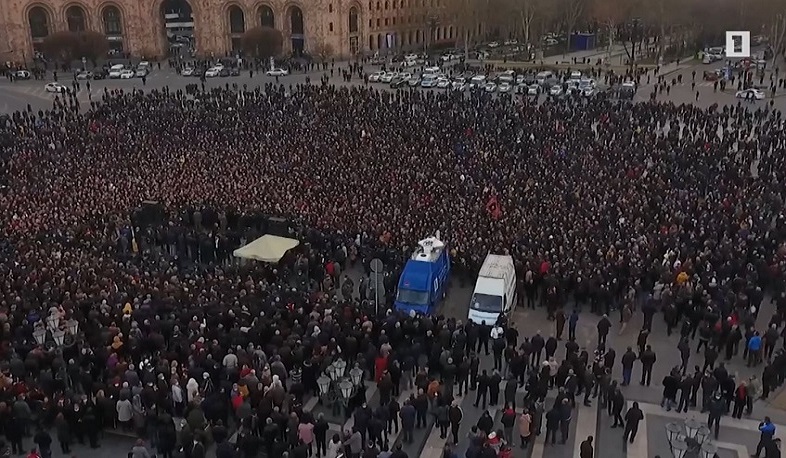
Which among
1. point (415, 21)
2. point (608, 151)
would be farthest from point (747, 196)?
point (415, 21)

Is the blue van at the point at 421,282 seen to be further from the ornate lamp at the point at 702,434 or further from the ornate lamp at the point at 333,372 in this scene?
the ornate lamp at the point at 702,434

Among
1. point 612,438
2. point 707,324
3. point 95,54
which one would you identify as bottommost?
point 612,438

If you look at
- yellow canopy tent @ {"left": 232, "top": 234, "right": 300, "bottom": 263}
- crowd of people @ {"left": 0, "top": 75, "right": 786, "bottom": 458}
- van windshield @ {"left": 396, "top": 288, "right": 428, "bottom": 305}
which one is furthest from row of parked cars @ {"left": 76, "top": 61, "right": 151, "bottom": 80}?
van windshield @ {"left": 396, "top": 288, "right": 428, "bottom": 305}

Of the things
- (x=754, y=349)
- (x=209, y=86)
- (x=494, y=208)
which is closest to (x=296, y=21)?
(x=209, y=86)

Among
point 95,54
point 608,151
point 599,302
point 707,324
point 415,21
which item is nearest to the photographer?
point 707,324

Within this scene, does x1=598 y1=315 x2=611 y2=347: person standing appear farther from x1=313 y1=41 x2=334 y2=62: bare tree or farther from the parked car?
x1=313 y1=41 x2=334 y2=62: bare tree

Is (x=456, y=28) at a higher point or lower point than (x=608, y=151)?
higher

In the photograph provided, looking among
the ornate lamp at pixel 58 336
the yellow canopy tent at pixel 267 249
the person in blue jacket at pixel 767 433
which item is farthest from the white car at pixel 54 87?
the person in blue jacket at pixel 767 433

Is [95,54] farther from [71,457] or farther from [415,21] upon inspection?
[71,457]
